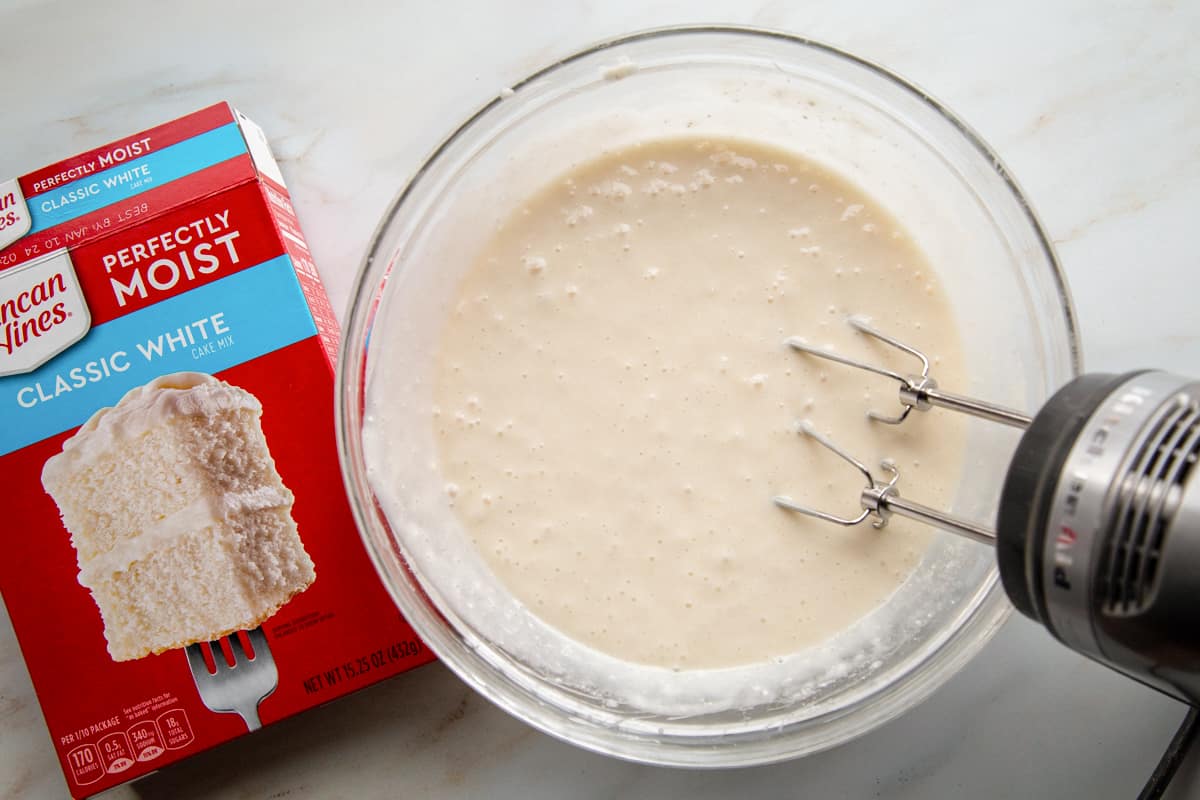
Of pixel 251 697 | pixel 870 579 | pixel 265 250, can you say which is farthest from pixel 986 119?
pixel 251 697

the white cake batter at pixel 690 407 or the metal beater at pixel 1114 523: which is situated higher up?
the white cake batter at pixel 690 407

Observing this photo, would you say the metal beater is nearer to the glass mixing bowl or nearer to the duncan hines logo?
the glass mixing bowl

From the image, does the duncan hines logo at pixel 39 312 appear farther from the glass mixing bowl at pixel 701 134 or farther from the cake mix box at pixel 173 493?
the glass mixing bowl at pixel 701 134

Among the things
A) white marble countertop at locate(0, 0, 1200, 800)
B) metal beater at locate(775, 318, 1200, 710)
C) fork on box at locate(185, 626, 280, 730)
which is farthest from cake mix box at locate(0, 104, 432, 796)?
metal beater at locate(775, 318, 1200, 710)

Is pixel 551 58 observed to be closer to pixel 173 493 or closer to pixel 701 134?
pixel 701 134

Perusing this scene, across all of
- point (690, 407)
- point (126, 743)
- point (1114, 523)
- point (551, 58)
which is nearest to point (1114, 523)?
point (1114, 523)

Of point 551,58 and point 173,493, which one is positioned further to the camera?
point 551,58

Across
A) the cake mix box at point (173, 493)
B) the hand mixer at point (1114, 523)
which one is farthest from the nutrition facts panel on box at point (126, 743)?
the hand mixer at point (1114, 523)
